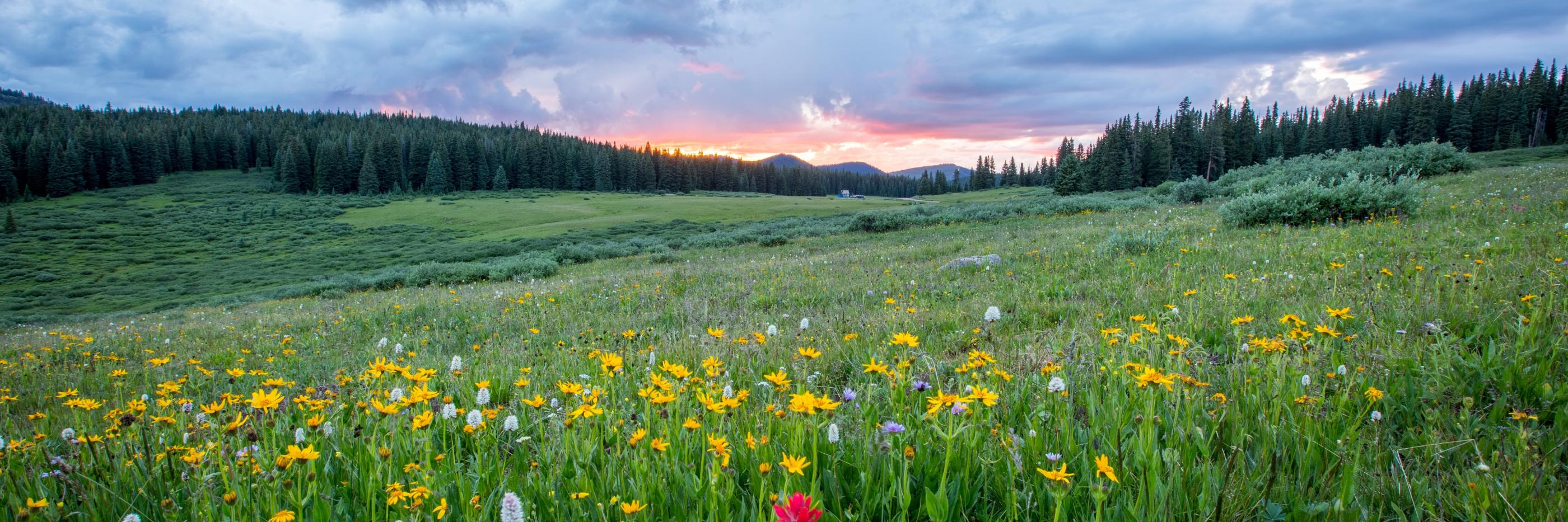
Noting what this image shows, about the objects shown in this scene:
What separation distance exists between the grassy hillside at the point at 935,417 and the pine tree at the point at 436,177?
110084 millimetres

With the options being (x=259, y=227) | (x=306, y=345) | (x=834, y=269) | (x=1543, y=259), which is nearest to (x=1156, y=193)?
(x=834, y=269)

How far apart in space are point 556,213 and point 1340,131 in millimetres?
105777

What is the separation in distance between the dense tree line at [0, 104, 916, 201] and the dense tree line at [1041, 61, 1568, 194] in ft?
273

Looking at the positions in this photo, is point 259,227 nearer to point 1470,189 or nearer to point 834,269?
point 834,269

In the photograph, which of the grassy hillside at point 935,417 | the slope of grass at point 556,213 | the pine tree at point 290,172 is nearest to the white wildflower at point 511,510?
the grassy hillside at point 935,417

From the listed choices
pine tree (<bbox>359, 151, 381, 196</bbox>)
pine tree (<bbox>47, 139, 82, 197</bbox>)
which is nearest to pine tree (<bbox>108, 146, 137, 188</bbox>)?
pine tree (<bbox>47, 139, 82, 197</bbox>)

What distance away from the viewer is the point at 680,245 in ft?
113

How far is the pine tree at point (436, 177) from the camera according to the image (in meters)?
104

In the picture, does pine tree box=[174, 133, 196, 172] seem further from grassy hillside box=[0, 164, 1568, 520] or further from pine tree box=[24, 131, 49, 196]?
grassy hillside box=[0, 164, 1568, 520]

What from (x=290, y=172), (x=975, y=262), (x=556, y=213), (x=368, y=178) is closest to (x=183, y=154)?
(x=290, y=172)

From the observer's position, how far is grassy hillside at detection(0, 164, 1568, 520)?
6.23ft

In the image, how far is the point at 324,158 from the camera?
320ft

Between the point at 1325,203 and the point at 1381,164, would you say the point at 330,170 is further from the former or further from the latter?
Result: the point at 1381,164

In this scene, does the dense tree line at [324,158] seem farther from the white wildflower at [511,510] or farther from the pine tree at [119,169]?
the white wildflower at [511,510]
